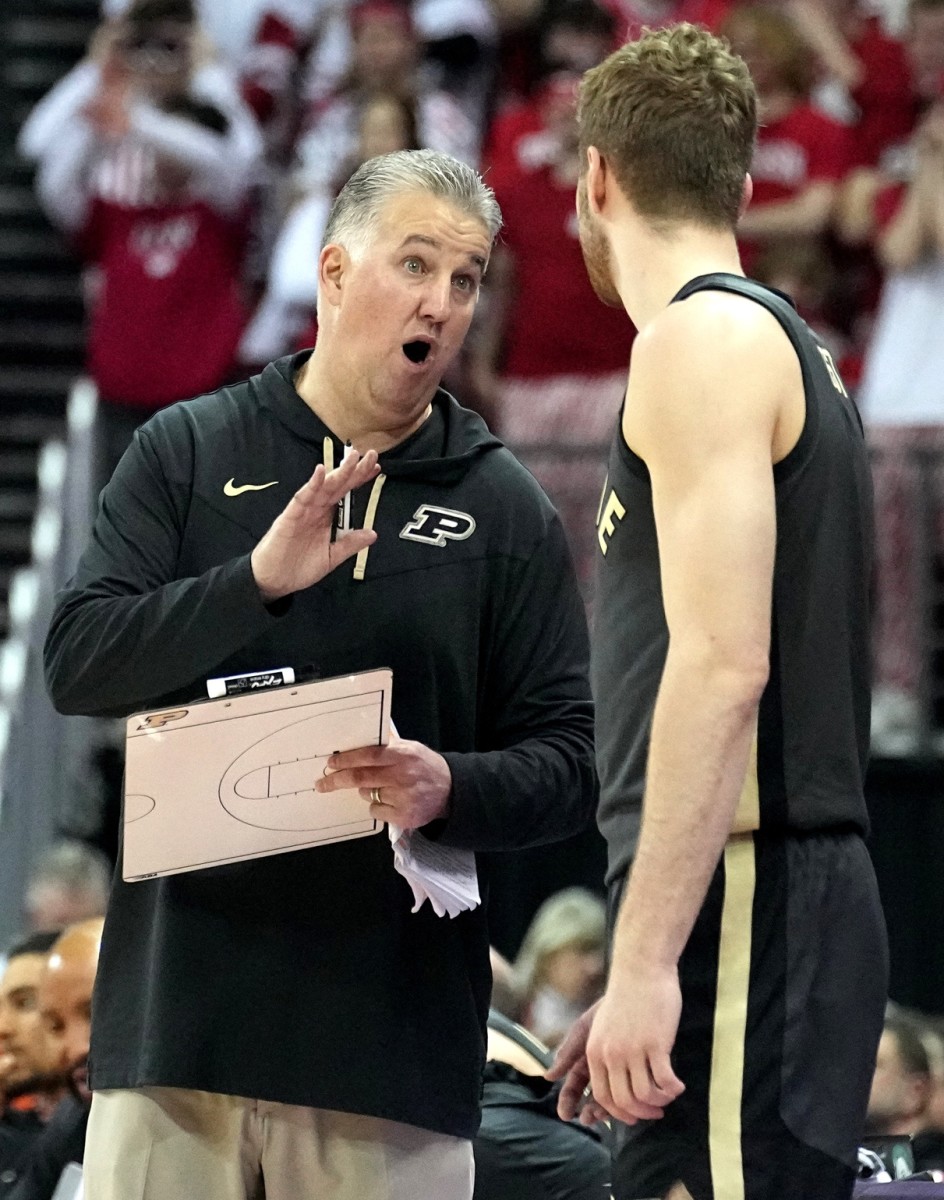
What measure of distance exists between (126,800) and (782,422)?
3.51 feet

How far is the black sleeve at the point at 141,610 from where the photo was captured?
10.0ft

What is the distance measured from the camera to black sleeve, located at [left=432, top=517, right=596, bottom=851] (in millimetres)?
3250

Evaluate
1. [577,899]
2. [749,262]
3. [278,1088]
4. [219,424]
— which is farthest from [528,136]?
[278,1088]

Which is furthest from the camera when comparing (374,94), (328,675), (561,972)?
(374,94)

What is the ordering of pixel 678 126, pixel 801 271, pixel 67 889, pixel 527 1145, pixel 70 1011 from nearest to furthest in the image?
pixel 678 126
pixel 527 1145
pixel 70 1011
pixel 67 889
pixel 801 271

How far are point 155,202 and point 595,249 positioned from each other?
6.89 metres

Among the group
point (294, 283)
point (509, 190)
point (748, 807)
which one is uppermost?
point (509, 190)

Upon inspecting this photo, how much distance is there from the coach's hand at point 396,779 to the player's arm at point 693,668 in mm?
486

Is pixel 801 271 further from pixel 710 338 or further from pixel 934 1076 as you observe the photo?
pixel 710 338

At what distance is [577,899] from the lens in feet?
22.4

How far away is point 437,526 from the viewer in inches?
130

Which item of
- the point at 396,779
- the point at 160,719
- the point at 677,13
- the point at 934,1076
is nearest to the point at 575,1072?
the point at 396,779

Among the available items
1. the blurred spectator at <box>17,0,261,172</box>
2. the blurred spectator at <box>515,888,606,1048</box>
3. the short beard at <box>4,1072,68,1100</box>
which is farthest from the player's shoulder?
the blurred spectator at <box>17,0,261,172</box>

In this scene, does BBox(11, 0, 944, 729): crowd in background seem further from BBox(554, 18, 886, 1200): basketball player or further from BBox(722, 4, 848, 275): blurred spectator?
BBox(554, 18, 886, 1200): basketball player
